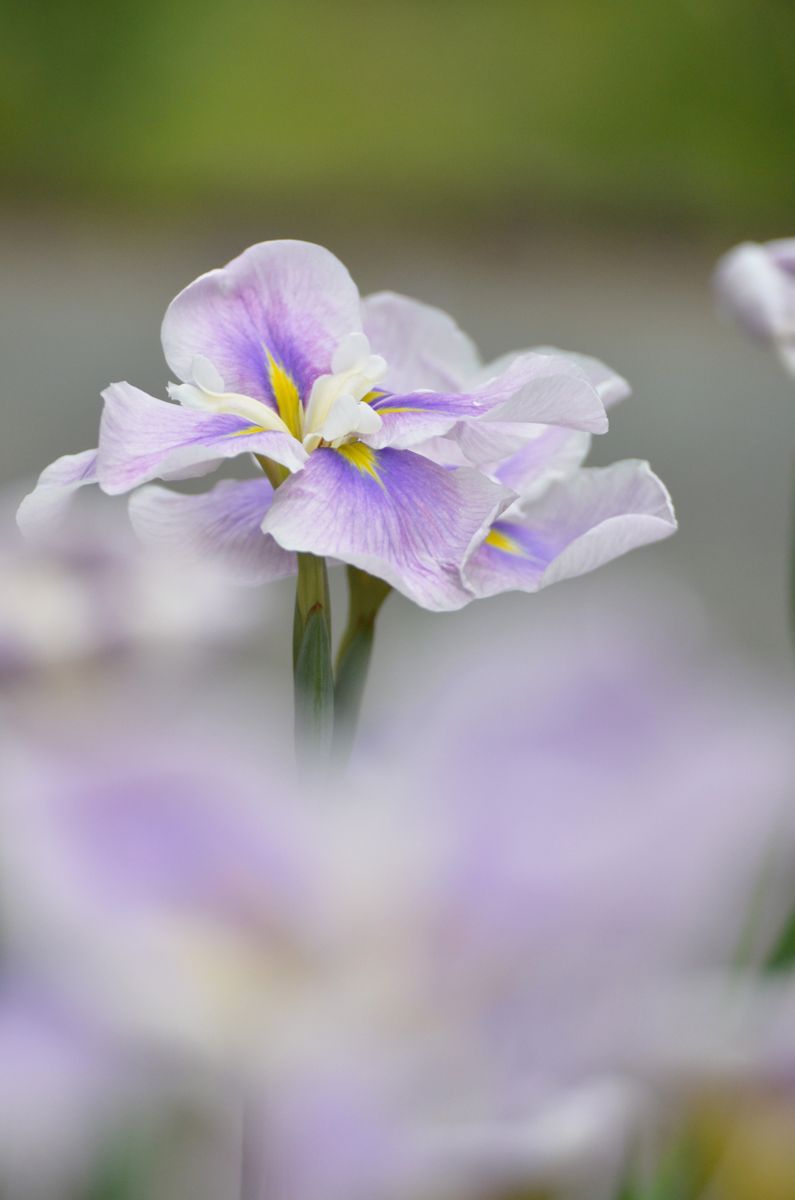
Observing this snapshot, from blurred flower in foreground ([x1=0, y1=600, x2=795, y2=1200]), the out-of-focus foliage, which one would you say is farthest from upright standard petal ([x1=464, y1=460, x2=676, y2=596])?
the out-of-focus foliage

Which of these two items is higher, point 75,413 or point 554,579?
point 554,579

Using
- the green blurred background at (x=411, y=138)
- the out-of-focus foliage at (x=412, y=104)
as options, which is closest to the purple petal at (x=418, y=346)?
the green blurred background at (x=411, y=138)

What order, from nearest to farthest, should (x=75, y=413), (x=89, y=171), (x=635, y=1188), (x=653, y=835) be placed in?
(x=653, y=835) < (x=635, y=1188) < (x=75, y=413) < (x=89, y=171)

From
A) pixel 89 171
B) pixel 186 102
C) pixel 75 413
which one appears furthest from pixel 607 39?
pixel 75 413

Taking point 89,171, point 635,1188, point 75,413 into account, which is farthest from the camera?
point 89,171

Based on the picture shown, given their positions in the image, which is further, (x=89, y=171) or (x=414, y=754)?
(x=89, y=171)

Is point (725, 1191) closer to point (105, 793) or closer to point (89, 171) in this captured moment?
point (105, 793)

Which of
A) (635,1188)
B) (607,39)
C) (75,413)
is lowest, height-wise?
(75,413)
